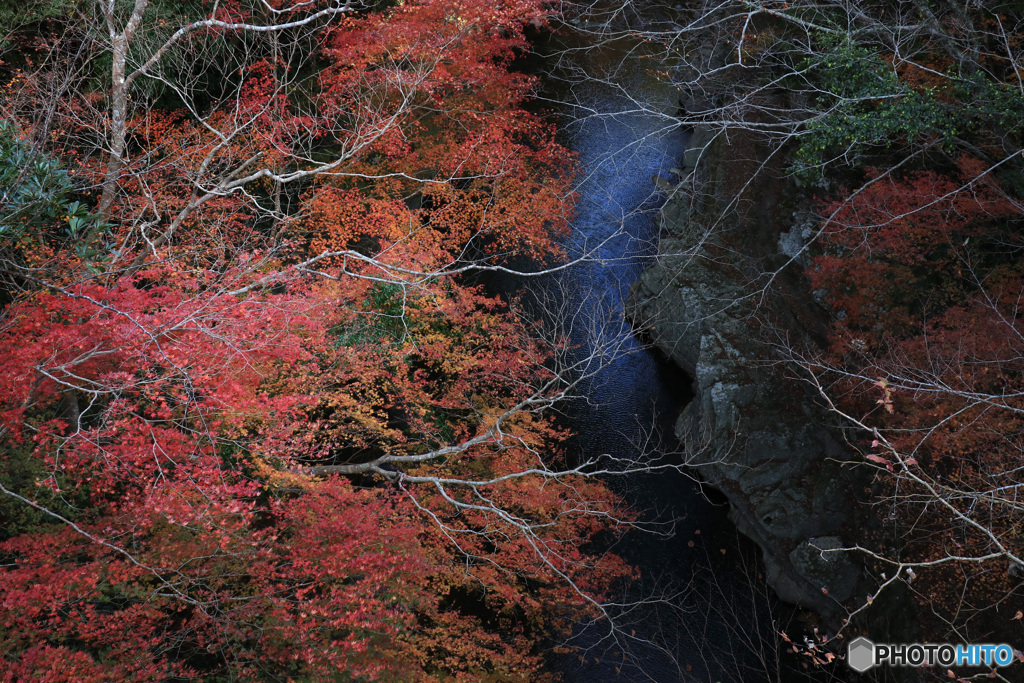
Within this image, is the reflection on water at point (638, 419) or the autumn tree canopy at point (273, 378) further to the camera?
the reflection on water at point (638, 419)

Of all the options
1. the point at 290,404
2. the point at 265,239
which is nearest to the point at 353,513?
the point at 290,404

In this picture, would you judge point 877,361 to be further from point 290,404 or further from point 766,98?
point 290,404

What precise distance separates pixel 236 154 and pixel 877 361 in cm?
1360

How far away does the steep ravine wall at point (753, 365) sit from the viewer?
1073 cm

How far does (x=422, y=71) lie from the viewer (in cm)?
1450

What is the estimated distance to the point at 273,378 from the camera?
10.3 m
